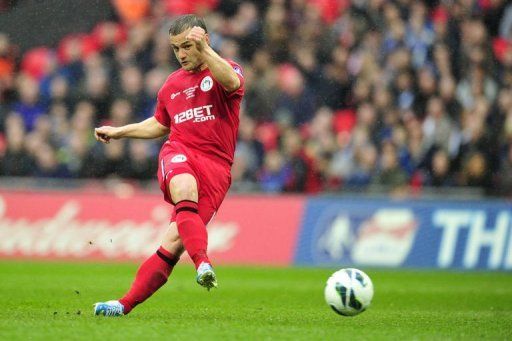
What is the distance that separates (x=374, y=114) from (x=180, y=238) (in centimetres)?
1027

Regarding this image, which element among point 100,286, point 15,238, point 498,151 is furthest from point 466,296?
point 15,238

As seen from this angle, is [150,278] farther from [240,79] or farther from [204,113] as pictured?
[240,79]

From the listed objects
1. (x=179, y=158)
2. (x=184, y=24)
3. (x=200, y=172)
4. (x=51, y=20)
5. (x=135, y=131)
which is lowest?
(x=200, y=172)

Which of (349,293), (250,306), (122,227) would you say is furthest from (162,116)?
(122,227)

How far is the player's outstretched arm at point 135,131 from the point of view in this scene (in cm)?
837

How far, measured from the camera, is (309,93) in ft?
59.4

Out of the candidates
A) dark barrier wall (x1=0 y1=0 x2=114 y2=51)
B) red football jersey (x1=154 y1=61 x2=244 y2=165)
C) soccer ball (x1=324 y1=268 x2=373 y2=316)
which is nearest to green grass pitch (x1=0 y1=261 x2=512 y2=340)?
soccer ball (x1=324 y1=268 x2=373 y2=316)

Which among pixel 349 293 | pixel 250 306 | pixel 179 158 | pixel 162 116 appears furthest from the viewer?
pixel 250 306

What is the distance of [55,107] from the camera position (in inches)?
679

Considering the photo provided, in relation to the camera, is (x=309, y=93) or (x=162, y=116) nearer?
(x=162, y=116)

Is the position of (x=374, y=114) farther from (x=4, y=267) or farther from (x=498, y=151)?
(x=4, y=267)

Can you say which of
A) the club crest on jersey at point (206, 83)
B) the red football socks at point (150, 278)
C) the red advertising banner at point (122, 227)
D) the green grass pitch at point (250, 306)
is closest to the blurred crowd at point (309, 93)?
the red advertising banner at point (122, 227)

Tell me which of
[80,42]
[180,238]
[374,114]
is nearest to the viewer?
[180,238]

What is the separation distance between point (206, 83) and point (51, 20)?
12.4 meters
